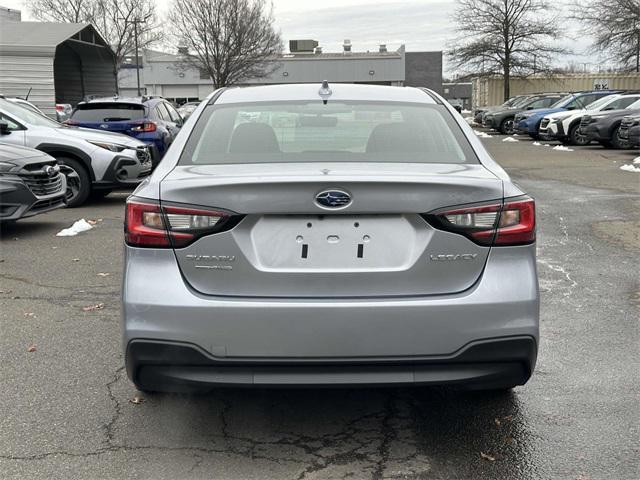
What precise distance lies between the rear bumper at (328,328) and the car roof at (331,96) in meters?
1.40

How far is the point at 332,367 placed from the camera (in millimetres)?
2926

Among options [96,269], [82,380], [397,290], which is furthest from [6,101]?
[397,290]

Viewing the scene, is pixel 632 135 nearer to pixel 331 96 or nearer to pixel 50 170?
pixel 50 170

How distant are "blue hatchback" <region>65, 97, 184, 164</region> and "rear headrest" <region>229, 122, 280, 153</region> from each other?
9349mm

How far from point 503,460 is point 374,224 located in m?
1.20

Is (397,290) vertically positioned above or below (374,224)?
below

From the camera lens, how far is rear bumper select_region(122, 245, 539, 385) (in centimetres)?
285

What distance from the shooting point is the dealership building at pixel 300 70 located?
6312cm

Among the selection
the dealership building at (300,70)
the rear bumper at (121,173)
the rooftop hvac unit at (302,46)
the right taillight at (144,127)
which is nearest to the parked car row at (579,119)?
the right taillight at (144,127)

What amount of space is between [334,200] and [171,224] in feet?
2.24

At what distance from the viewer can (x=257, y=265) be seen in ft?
9.53

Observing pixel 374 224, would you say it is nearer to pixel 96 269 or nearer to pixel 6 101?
pixel 96 269

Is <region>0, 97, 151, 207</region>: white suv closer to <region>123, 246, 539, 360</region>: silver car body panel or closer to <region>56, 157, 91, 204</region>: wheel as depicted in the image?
<region>56, 157, 91, 204</region>: wheel

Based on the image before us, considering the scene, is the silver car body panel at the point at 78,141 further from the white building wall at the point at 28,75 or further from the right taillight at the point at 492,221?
the white building wall at the point at 28,75
